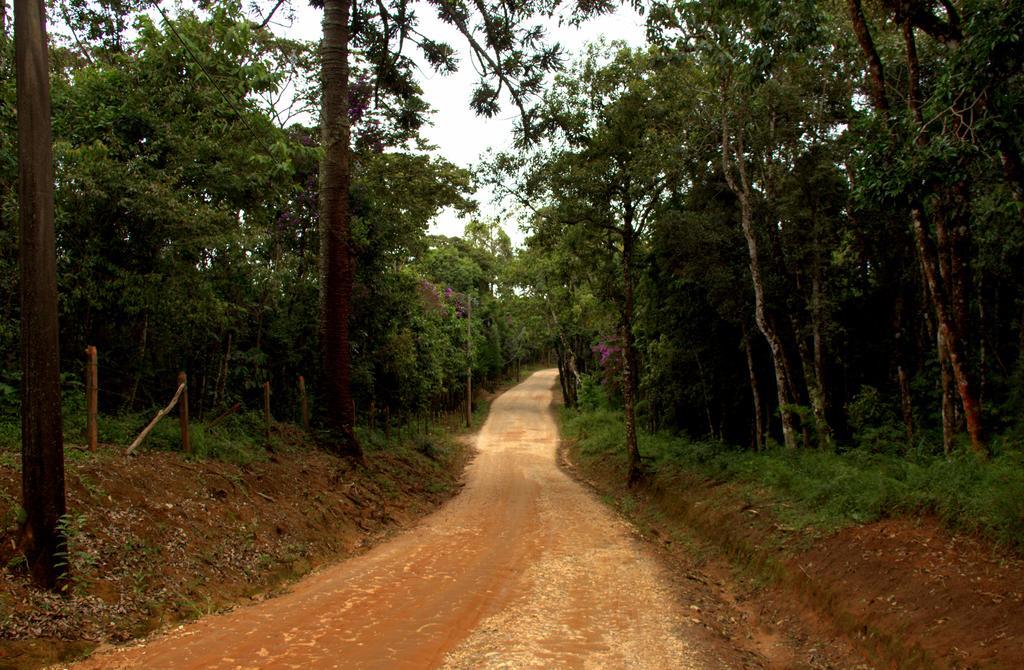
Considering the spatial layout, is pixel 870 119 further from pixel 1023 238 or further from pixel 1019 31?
pixel 1023 238

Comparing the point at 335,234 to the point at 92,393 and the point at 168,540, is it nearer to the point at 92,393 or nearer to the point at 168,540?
the point at 92,393

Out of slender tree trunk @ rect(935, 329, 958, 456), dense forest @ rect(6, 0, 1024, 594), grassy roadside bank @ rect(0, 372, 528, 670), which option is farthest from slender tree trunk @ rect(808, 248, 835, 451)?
grassy roadside bank @ rect(0, 372, 528, 670)

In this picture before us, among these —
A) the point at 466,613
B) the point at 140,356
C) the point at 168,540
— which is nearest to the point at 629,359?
the point at 140,356

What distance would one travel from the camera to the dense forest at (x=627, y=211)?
28.9 feet

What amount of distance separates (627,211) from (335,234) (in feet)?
26.5

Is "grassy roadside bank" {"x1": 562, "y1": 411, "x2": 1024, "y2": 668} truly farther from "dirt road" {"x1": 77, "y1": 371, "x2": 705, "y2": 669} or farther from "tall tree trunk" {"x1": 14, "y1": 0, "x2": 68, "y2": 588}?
"tall tree trunk" {"x1": 14, "y1": 0, "x2": 68, "y2": 588}

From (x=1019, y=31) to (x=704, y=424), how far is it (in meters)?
19.3

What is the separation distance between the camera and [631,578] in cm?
904

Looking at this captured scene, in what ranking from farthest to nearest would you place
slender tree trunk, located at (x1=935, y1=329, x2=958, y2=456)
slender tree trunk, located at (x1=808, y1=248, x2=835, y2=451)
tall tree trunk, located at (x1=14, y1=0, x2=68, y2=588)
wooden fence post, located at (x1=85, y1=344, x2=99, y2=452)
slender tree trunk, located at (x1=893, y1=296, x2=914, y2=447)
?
1. slender tree trunk, located at (x1=808, y1=248, x2=835, y2=451)
2. slender tree trunk, located at (x1=893, y1=296, x2=914, y2=447)
3. slender tree trunk, located at (x1=935, y1=329, x2=958, y2=456)
4. wooden fence post, located at (x1=85, y1=344, x2=99, y2=452)
5. tall tree trunk, located at (x1=14, y1=0, x2=68, y2=588)

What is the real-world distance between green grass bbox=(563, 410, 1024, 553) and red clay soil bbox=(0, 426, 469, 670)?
6.94m

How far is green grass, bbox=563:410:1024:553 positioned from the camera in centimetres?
703

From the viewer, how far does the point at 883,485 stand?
29.2ft

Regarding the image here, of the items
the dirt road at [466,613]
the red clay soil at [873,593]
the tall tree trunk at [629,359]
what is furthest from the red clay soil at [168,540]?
the tall tree trunk at [629,359]

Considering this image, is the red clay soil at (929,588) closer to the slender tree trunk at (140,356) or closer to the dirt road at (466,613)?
the dirt road at (466,613)
